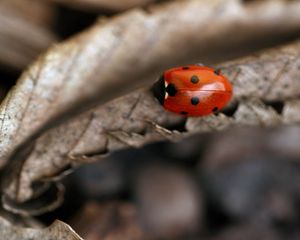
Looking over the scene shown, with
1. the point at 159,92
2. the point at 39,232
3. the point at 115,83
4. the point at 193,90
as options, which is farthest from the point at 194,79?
the point at 39,232

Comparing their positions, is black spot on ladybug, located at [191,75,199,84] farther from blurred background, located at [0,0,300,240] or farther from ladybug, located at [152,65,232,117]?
blurred background, located at [0,0,300,240]

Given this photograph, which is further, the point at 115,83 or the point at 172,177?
the point at 172,177

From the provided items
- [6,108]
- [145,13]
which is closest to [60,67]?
[6,108]

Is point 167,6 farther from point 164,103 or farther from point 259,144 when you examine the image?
point 259,144

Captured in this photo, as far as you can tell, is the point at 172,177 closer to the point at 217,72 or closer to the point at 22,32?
the point at 217,72

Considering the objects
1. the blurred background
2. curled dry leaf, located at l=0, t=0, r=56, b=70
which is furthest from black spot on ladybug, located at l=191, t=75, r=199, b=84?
curled dry leaf, located at l=0, t=0, r=56, b=70

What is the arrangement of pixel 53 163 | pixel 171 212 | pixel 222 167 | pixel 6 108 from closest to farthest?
pixel 6 108 → pixel 53 163 → pixel 171 212 → pixel 222 167
